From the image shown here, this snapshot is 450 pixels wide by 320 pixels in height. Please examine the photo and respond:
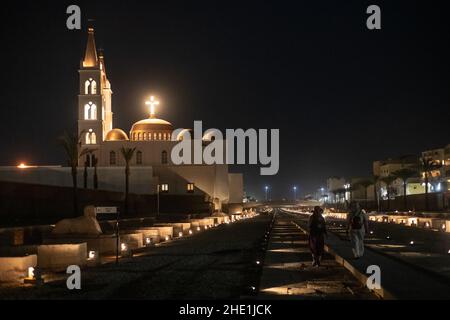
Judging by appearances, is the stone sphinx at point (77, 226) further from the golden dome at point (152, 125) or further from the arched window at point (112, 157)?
the golden dome at point (152, 125)

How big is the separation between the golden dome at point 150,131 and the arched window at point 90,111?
27.4 feet

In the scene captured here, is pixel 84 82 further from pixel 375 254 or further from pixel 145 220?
pixel 375 254

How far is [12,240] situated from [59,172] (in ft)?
173

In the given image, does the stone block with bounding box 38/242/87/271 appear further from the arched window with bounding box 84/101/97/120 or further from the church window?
the arched window with bounding box 84/101/97/120

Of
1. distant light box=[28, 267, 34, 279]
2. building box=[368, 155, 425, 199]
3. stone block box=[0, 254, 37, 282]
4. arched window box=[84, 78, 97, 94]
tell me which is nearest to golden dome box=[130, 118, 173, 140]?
arched window box=[84, 78, 97, 94]

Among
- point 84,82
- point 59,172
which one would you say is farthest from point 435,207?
point 84,82

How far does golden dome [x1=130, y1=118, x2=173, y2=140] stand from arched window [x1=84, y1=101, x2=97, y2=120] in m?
8.35

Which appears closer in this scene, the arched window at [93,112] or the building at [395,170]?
the arched window at [93,112]

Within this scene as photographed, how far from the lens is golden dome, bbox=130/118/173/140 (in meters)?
110

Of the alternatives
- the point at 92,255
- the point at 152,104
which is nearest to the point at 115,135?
the point at 152,104

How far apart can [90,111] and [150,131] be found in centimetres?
1066

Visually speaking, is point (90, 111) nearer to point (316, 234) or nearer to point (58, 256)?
point (58, 256)

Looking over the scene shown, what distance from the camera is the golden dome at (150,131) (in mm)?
110375

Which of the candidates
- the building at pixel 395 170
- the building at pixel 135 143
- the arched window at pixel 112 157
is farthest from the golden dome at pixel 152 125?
the building at pixel 395 170
